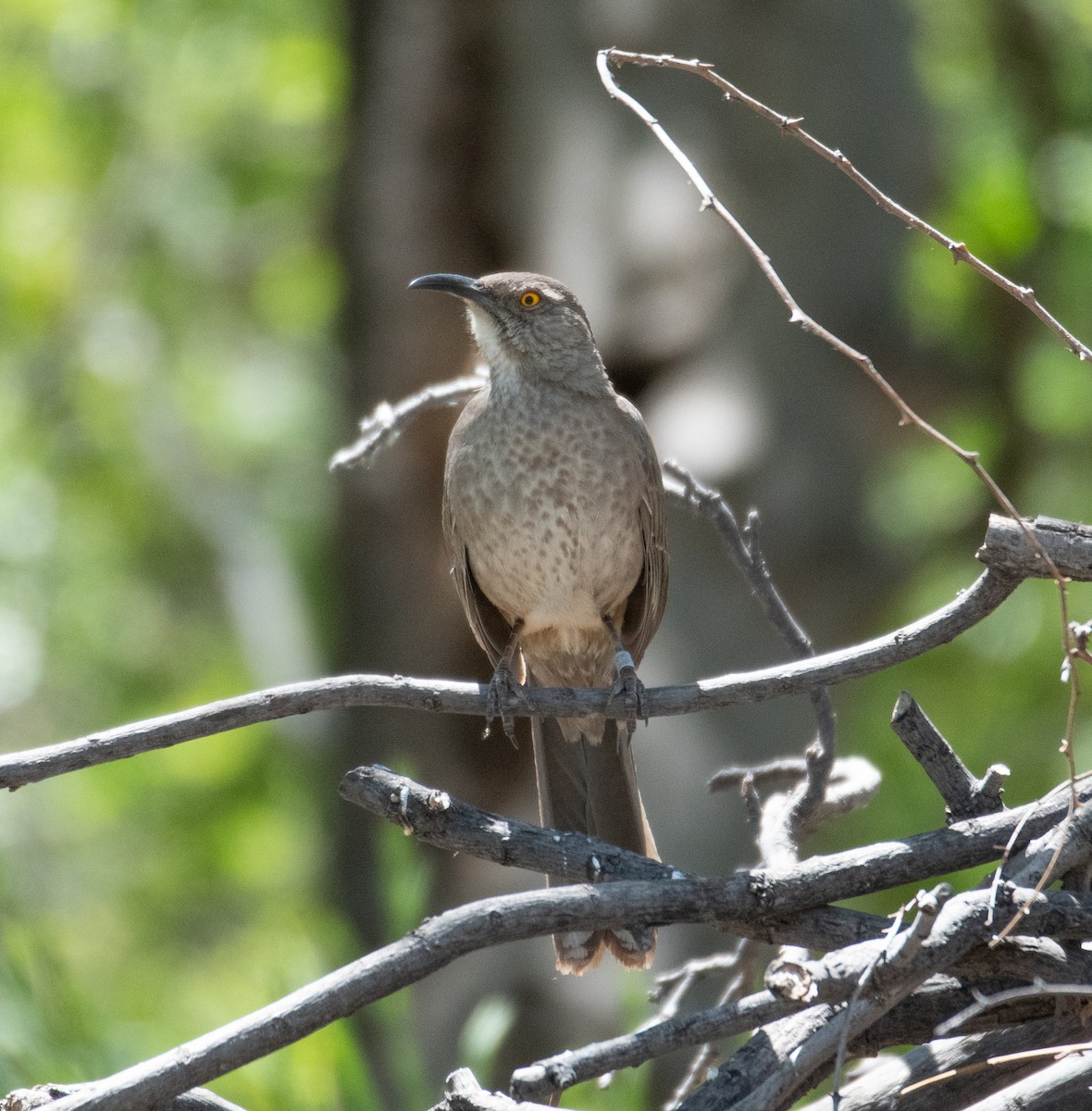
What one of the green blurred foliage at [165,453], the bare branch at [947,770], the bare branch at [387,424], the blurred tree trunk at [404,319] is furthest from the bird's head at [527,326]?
the green blurred foliage at [165,453]

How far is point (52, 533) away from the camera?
27.0 ft

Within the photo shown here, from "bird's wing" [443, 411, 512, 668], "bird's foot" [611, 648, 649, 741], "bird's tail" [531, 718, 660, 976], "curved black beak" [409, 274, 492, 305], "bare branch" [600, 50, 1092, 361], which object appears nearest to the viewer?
"bare branch" [600, 50, 1092, 361]

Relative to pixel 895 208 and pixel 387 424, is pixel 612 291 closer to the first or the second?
pixel 387 424

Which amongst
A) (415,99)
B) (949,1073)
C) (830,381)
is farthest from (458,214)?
(949,1073)

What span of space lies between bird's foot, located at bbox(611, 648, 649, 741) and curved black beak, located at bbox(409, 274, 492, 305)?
44.0 inches

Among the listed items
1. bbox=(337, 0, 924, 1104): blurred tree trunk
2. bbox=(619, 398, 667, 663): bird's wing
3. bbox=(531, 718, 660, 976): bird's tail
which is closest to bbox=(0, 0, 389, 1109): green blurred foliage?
bbox=(337, 0, 924, 1104): blurred tree trunk

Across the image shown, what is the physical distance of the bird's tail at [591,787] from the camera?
3371 mm

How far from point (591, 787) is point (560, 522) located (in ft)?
2.26

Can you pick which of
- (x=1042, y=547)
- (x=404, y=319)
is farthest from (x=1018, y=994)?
(x=404, y=319)

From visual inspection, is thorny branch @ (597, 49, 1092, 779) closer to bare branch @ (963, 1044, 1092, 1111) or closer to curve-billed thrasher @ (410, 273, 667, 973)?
bare branch @ (963, 1044, 1092, 1111)

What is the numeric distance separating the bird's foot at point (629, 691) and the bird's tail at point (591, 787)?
3.4 inches

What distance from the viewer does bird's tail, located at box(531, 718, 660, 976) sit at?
3371mm

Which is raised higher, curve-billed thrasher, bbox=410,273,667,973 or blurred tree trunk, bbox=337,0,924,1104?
blurred tree trunk, bbox=337,0,924,1104

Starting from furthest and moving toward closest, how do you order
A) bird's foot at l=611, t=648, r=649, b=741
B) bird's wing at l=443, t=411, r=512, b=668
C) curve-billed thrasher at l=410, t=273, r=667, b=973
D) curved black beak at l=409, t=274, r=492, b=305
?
curved black beak at l=409, t=274, r=492, b=305 < bird's wing at l=443, t=411, r=512, b=668 < curve-billed thrasher at l=410, t=273, r=667, b=973 < bird's foot at l=611, t=648, r=649, b=741
